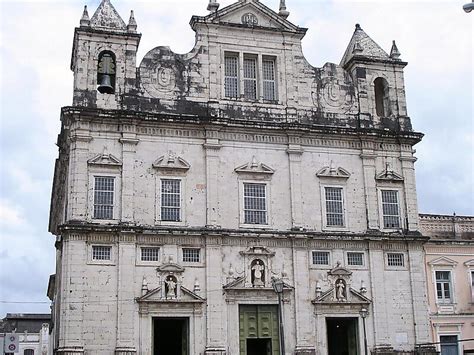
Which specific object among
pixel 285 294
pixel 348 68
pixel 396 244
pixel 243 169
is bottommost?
pixel 285 294

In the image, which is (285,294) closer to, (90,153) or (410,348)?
(410,348)

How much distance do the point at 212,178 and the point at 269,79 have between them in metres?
6.04

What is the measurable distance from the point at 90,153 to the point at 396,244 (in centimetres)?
1442

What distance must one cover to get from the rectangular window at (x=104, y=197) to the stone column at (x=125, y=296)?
1.22 metres

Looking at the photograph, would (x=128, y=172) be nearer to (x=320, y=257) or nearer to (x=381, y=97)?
(x=320, y=257)

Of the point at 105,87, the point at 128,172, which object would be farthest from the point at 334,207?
the point at 105,87

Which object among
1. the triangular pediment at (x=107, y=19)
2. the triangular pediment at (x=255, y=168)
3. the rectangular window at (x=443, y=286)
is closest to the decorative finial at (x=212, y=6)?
the triangular pediment at (x=107, y=19)

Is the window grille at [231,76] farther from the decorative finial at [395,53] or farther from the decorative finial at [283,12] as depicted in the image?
the decorative finial at [395,53]

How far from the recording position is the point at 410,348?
31.3 m

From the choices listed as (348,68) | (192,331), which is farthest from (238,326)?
(348,68)

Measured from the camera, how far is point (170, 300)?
28812 millimetres

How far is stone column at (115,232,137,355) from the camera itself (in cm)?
2789

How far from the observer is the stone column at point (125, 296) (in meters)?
27.9

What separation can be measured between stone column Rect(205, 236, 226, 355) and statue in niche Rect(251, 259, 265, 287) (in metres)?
1.52
